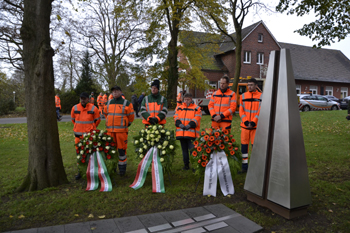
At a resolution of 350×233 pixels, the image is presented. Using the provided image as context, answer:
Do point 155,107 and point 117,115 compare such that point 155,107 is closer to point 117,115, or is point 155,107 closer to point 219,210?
point 117,115

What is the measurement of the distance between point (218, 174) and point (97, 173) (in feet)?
8.23

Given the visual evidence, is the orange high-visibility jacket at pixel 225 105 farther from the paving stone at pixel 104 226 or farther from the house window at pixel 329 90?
the house window at pixel 329 90

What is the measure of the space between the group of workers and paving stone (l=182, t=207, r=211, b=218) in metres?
2.14

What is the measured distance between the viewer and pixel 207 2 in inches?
766

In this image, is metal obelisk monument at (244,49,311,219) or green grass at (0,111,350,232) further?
metal obelisk monument at (244,49,311,219)

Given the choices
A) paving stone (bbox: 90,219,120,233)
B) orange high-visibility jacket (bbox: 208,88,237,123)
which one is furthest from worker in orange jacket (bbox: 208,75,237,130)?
paving stone (bbox: 90,219,120,233)

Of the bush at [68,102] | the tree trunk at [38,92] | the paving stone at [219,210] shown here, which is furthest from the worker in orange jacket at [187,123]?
the bush at [68,102]

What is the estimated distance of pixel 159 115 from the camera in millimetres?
6074

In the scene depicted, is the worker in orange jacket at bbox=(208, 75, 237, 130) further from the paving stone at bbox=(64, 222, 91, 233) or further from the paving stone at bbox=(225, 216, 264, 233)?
the paving stone at bbox=(64, 222, 91, 233)

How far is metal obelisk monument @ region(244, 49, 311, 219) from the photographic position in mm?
3936

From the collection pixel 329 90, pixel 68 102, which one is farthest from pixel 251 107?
pixel 329 90

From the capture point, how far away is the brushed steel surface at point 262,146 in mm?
4340

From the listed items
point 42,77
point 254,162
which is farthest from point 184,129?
point 42,77

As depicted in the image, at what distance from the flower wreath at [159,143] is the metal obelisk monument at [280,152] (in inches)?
65.7
